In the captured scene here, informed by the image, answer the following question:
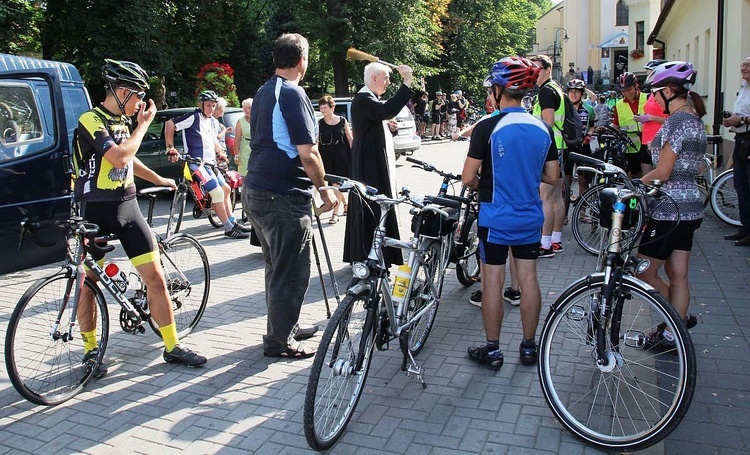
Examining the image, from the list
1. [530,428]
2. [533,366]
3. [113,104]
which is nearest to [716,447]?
[530,428]

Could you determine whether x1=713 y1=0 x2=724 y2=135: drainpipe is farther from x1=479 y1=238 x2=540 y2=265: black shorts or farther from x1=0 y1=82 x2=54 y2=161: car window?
x1=0 y1=82 x2=54 y2=161: car window

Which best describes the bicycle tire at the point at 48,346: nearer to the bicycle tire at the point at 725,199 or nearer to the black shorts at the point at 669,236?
the black shorts at the point at 669,236

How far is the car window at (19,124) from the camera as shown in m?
6.68

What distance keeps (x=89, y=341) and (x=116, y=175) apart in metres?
1.12

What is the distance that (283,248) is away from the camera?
455 cm

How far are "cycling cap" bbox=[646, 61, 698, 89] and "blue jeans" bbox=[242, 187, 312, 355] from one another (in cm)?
242

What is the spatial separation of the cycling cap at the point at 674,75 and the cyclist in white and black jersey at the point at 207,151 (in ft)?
19.8

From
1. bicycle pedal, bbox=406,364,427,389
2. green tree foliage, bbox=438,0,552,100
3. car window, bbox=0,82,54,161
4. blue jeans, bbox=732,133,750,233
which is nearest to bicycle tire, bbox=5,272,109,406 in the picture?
bicycle pedal, bbox=406,364,427,389

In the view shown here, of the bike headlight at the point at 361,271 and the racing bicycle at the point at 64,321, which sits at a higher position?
the bike headlight at the point at 361,271

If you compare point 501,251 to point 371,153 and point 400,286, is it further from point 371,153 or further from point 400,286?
point 371,153

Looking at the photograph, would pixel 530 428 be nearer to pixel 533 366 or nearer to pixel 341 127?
pixel 533 366

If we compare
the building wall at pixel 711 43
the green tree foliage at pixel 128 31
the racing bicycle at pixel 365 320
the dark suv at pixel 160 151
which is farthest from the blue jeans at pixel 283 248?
the green tree foliage at pixel 128 31

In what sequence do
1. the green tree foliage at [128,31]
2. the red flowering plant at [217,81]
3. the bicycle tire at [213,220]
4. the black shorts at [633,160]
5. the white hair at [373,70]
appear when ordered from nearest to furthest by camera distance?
1. the white hair at [373,70]
2. the black shorts at [633,160]
3. the bicycle tire at [213,220]
4. the green tree foliage at [128,31]
5. the red flowering plant at [217,81]

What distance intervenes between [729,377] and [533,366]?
1.20m
